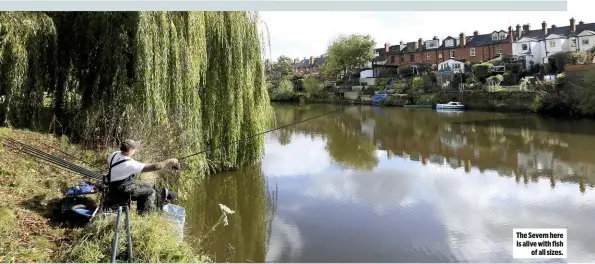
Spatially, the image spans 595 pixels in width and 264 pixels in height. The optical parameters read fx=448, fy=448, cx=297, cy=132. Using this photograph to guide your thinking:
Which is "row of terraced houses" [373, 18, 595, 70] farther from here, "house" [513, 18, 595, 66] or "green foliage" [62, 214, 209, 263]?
"green foliage" [62, 214, 209, 263]

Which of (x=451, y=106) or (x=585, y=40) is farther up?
(x=585, y=40)

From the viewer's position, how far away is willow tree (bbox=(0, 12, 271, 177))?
27.9 ft

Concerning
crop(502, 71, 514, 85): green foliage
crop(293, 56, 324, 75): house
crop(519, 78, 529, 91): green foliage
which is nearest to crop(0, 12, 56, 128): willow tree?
crop(519, 78, 529, 91): green foliage

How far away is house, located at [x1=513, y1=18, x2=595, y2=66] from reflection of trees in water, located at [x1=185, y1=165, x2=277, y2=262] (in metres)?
38.9

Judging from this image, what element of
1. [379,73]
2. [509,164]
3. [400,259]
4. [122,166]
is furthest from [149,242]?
[379,73]

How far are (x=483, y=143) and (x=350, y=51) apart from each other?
120ft

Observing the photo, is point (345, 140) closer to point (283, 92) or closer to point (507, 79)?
point (507, 79)

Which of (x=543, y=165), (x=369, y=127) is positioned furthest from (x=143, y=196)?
(x=369, y=127)

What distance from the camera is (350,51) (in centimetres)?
5466

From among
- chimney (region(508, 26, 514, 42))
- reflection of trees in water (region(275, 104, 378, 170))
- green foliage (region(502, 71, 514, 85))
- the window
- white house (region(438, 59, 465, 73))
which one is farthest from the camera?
chimney (region(508, 26, 514, 42))

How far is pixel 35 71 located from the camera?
9016mm

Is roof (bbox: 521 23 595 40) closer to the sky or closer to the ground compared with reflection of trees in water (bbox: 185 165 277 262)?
closer to the sky

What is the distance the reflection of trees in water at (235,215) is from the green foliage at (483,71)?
112 feet

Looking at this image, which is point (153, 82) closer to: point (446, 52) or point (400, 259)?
point (400, 259)
